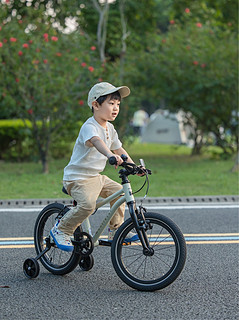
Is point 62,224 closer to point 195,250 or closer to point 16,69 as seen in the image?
point 195,250

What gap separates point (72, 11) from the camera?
17812mm

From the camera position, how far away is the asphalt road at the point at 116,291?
422cm

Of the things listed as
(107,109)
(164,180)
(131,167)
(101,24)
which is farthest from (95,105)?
(101,24)

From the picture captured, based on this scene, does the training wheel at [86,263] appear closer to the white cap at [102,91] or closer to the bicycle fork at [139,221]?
the bicycle fork at [139,221]

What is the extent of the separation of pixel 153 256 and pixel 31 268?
1.05 metres

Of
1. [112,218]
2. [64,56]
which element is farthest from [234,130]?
[112,218]

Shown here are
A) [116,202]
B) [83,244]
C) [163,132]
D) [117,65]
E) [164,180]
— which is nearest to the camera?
[116,202]

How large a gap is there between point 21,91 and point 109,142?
853cm

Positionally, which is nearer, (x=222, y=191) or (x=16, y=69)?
(x=222, y=191)

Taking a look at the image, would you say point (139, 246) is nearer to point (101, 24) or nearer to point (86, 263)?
point (86, 263)

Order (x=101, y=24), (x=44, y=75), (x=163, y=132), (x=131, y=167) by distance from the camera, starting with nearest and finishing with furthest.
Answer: (x=131, y=167) < (x=44, y=75) < (x=101, y=24) < (x=163, y=132)

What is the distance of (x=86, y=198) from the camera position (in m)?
4.86

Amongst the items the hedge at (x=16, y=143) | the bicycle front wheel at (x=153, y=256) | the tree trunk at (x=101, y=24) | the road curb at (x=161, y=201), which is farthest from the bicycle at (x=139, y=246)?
the tree trunk at (x=101, y=24)

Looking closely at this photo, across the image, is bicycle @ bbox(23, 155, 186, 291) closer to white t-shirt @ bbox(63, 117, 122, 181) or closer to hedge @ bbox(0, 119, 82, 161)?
white t-shirt @ bbox(63, 117, 122, 181)
